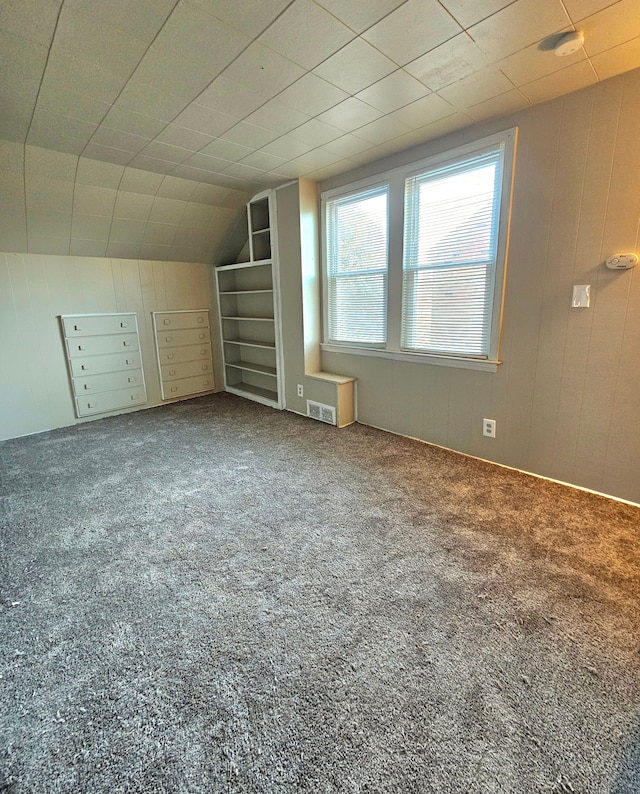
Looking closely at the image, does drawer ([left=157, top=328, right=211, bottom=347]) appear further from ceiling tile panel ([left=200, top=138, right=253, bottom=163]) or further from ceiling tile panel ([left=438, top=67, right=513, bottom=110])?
ceiling tile panel ([left=438, top=67, right=513, bottom=110])

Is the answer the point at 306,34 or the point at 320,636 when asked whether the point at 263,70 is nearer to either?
the point at 306,34

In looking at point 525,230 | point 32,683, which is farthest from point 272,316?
point 32,683

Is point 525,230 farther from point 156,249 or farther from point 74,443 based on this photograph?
point 74,443

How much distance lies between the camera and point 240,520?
216 centimetres

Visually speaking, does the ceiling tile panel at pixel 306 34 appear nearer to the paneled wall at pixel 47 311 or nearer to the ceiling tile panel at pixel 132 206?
the ceiling tile panel at pixel 132 206

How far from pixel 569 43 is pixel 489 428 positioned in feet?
7.02

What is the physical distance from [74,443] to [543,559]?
3.76 metres

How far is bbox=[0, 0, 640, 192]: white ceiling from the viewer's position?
150 centimetres

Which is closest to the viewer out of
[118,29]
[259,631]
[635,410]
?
[259,631]

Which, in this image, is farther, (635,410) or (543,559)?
(635,410)

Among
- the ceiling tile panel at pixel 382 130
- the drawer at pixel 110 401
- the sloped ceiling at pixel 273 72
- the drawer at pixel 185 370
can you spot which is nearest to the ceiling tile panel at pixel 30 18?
the sloped ceiling at pixel 273 72

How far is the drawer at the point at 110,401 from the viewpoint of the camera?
4.02 m

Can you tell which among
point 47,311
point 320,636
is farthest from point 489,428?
point 47,311

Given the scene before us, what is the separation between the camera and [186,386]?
490 centimetres
